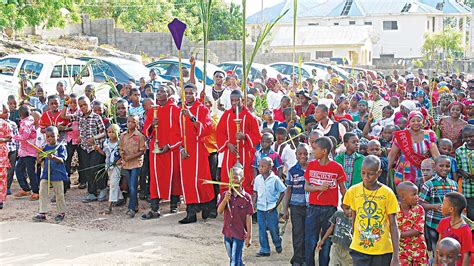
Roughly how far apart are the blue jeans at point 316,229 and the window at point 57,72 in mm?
10559

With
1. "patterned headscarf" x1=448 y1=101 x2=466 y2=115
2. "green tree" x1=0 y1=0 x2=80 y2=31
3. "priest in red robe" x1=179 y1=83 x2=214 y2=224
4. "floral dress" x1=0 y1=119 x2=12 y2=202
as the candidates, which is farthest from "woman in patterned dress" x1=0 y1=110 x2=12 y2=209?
"green tree" x1=0 y1=0 x2=80 y2=31

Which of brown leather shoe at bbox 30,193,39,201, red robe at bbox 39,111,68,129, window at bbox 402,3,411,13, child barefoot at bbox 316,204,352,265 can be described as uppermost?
window at bbox 402,3,411,13

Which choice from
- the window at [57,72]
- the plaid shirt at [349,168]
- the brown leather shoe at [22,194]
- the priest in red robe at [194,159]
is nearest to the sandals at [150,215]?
the priest in red robe at [194,159]

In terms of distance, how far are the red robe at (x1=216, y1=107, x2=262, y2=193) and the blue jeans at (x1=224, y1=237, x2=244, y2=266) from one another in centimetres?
207

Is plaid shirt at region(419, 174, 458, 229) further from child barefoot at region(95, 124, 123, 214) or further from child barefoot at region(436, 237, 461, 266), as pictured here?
child barefoot at region(95, 124, 123, 214)

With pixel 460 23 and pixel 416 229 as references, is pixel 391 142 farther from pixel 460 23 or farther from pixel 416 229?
pixel 460 23

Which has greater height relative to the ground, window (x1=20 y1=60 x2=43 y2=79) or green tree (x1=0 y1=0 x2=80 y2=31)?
green tree (x1=0 y1=0 x2=80 y2=31)

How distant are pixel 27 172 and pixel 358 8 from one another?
152ft

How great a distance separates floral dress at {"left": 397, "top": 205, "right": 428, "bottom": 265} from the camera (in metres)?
6.73

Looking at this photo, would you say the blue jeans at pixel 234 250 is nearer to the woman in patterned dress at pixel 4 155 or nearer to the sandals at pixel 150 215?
the sandals at pixel 150 215

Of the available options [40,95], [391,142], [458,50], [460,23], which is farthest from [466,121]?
[460,23]

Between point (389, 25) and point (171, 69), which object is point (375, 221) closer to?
point (171, 69)

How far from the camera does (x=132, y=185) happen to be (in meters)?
10.0

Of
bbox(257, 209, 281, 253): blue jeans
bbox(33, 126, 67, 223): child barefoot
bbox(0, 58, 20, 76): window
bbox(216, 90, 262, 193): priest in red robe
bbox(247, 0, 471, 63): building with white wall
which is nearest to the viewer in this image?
bbox(257, 209, 281, 253): blue jeans
